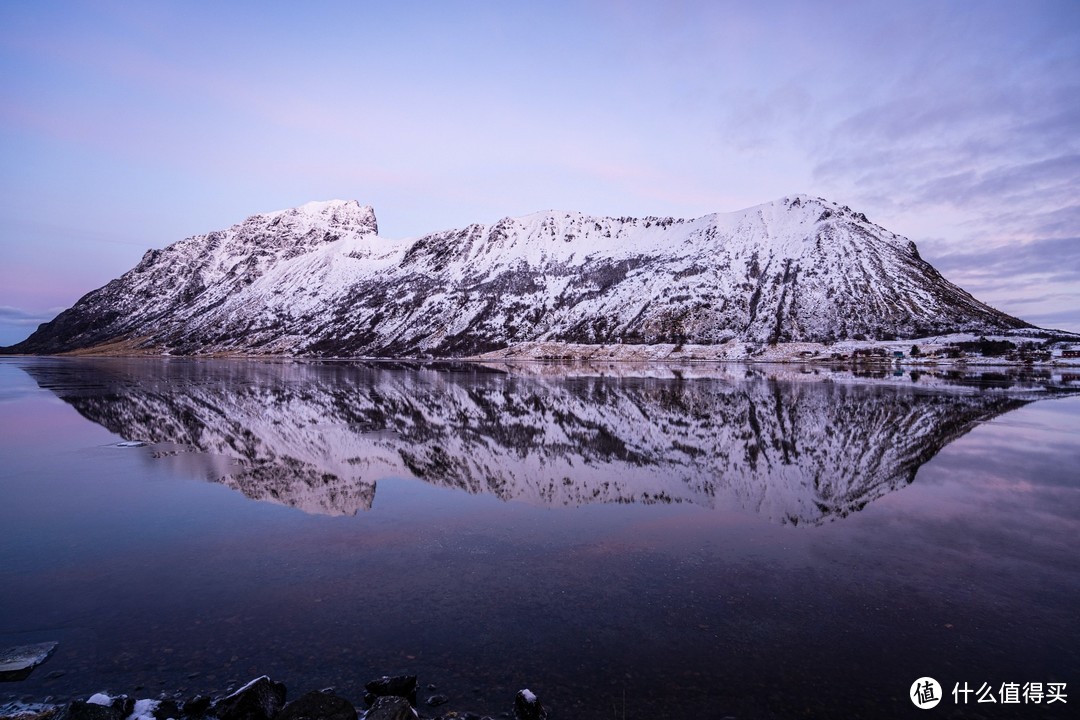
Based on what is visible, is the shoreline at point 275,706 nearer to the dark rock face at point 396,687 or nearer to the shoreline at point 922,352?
the dark rock face at point 396,687

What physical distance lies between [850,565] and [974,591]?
8.20 ft

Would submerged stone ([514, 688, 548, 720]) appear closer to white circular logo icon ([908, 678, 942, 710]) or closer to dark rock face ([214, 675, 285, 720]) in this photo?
dark rock face ([214, 675, 285, 720])

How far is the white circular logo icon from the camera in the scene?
9195 mm

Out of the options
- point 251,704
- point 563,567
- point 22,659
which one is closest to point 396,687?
point 251,704

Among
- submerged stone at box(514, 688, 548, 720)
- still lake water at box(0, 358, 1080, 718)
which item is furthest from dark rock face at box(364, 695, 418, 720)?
submerged stone at box(514, 688, 548, 720)

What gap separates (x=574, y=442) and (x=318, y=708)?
24106 millimetres

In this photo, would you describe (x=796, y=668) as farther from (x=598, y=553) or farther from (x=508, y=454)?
(x=508, y=454)

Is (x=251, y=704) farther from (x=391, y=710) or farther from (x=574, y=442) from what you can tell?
(x=574, y=442)

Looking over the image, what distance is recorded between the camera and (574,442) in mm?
31969

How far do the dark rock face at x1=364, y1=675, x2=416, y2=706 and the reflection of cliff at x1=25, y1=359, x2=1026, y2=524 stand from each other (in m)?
11.8

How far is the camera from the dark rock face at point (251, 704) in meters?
8.56

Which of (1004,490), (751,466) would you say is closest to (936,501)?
(1004,490)

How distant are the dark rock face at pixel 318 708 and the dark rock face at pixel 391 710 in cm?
34

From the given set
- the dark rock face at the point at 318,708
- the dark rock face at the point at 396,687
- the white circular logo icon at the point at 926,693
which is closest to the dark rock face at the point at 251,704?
the dark rock face at the point at 318,708
